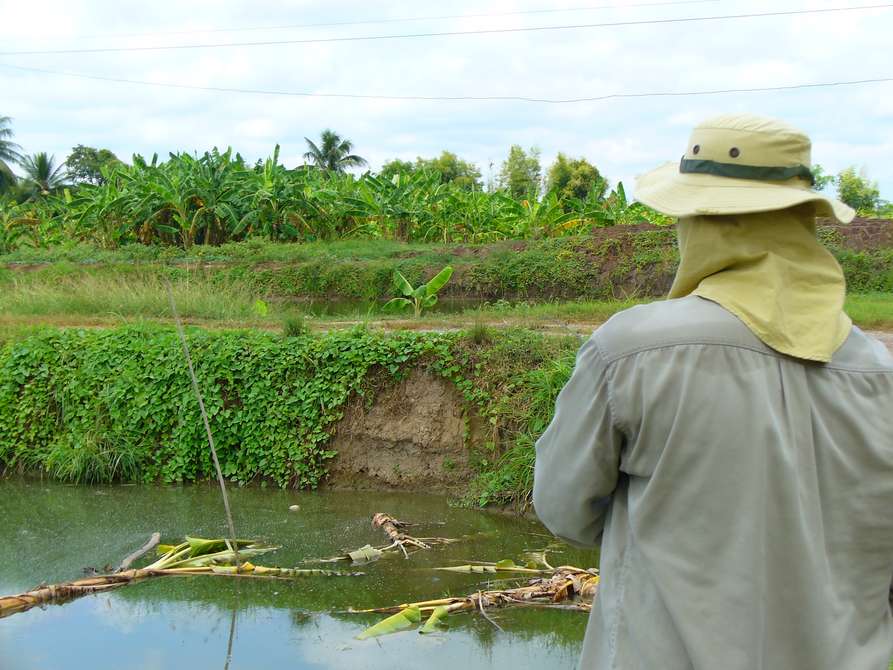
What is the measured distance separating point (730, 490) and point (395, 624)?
3.37 m

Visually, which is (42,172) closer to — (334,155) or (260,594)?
(334,155)

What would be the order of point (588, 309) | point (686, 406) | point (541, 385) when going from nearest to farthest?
point (686, 406), point (541, 385), point (588, 309)

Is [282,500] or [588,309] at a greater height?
[588,309]

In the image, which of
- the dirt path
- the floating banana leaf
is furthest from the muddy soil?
the floating banana leaf

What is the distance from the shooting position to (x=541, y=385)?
7352 mm

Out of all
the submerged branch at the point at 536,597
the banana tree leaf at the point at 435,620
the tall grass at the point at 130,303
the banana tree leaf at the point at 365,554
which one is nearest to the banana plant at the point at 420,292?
the tall grass at the point at 130,303

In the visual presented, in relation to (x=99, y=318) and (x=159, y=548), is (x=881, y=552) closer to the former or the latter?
Answer: (x=159, y=548)

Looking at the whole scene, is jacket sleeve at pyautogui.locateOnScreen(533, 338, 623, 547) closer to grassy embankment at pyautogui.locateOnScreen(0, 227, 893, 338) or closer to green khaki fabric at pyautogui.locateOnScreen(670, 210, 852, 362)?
green khaki fabric at pyautogui.locateOnScreen(670, 210, 852, 362)

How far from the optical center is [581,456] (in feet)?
5.20

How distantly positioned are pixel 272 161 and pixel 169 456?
1518 cm

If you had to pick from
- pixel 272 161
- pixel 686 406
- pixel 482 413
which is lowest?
pixel 482 413

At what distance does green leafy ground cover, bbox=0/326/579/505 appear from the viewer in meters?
7.76

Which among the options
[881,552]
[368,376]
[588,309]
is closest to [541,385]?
[368,376]

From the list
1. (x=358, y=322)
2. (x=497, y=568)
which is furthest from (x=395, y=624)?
(x=358, y=322)
